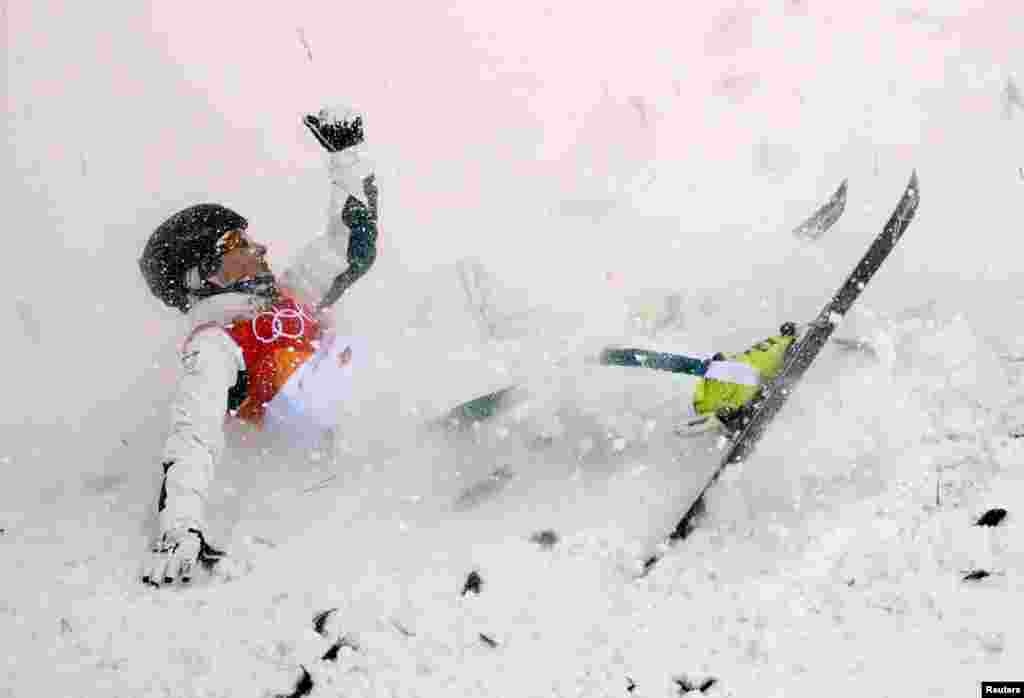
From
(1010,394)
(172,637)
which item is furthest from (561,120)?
(172,637)

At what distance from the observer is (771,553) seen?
9.35ft

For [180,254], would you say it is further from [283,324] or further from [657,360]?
[657,360]

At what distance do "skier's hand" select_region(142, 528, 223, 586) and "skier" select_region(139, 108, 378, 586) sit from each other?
0.05 m

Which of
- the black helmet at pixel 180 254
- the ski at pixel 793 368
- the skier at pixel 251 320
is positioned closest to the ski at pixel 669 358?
the ski at pixel 793 368

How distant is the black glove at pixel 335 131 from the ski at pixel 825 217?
10.2 ft

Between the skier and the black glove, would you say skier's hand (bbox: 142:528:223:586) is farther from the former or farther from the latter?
the black glove

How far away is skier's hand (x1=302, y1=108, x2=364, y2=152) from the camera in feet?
14.8

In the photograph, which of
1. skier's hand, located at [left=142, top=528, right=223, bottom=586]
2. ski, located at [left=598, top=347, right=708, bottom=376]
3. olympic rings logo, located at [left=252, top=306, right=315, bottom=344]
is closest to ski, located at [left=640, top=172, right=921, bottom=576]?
ski, located at [left=598, top=347, right=708, bottom=376]

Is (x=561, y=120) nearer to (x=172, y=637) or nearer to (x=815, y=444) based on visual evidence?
(x=815, y=444)

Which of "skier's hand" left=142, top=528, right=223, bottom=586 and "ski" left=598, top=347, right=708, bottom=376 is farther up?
"skier's hand" left=142, top=528, right=223, bottom=586

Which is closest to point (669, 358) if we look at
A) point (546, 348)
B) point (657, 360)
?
point (657, 360)

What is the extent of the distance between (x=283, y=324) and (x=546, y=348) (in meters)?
1.74

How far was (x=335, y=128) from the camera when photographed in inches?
178

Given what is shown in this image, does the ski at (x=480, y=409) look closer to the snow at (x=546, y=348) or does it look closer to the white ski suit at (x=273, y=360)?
the snow at (x=546, y=348)
